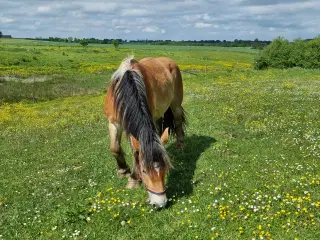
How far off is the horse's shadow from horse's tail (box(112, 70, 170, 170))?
25.8 inches

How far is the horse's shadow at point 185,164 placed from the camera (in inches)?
330

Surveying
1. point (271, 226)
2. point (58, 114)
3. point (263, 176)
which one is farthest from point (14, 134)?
point (271, 226)

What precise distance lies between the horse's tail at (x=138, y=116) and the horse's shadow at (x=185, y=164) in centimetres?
66

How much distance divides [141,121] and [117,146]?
1.85m

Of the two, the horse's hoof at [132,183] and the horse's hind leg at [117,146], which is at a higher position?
the horse's hind leg at [117,146]

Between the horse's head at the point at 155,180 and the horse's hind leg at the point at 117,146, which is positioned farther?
the horse's hind leg at the point at 117,146

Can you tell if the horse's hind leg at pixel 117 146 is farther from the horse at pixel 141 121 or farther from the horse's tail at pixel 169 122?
the horse's tail at pixel 169 122

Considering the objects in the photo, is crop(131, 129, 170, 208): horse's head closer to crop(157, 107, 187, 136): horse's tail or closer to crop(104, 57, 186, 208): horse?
crop(104, 57, 186, 208): horse

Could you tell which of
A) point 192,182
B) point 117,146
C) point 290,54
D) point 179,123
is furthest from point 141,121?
point 290,54

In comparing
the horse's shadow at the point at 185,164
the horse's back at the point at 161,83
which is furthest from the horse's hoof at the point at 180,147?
the horse's back at the point at 161,83

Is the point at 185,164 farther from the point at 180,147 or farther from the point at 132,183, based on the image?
the point at 132,183

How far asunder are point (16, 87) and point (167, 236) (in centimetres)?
4227

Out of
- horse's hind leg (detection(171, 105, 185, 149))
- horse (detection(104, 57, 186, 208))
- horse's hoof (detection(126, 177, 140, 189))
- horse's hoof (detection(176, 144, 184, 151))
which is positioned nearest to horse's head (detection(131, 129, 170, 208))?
horse (detection(104, 57, 186, 208))

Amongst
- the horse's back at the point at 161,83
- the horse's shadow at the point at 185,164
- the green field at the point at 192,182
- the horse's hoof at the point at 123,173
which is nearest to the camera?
the green field at the point at 192,182
